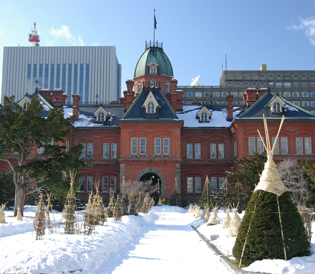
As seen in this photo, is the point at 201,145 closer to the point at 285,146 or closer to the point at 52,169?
the point at 285,146

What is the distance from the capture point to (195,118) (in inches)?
1785

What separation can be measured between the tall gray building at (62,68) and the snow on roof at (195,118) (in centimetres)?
9063

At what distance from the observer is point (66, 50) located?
442 feet

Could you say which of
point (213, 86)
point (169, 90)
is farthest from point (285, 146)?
point (213, 86)

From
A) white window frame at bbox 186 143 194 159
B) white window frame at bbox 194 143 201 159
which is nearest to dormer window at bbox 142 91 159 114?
white window frame at bbox 186 143 194 159

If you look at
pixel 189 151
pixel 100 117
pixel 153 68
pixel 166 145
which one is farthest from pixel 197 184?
pixel 153 68

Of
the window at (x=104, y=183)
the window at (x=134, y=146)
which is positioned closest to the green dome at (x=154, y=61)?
the window at (x=134, y=146)

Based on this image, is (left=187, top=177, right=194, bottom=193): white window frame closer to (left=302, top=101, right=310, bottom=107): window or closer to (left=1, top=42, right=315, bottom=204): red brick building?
(left=1, top=42, right=315, bottom=204): red brick building

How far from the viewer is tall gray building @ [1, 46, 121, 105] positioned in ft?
441

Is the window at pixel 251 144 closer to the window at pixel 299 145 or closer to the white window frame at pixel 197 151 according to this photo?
the window at pixel 299 145

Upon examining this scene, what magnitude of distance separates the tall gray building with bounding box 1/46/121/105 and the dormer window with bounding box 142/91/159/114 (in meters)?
95.8

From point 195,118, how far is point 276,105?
10.1 metres

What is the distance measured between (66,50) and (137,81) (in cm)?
9208

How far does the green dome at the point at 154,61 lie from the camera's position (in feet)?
168
